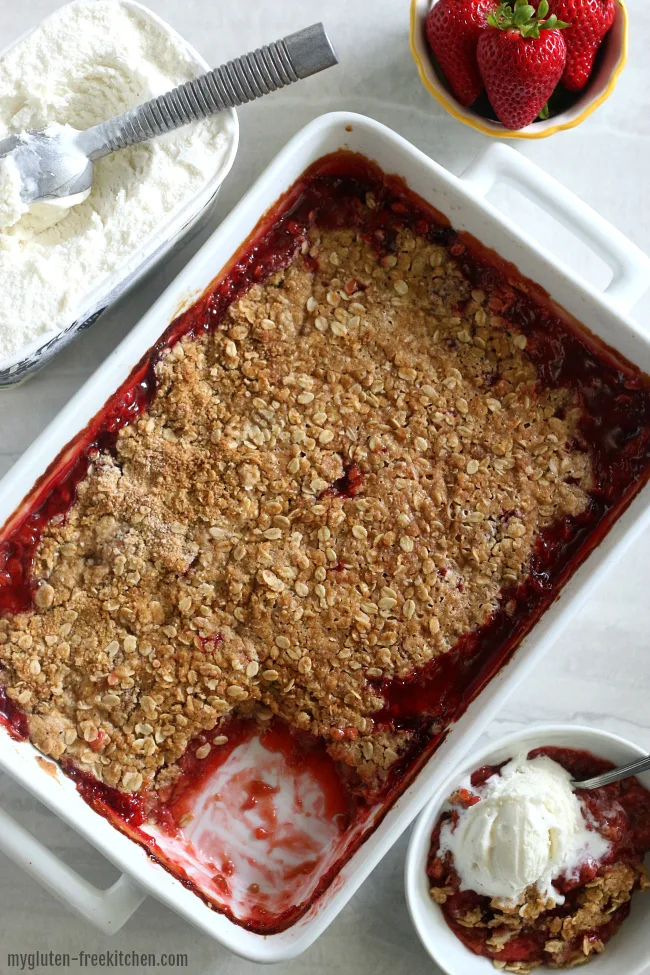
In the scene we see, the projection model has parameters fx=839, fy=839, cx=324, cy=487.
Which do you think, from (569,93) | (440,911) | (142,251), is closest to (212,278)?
(142,251)

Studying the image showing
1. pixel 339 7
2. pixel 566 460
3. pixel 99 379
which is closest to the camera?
pixel 99 379

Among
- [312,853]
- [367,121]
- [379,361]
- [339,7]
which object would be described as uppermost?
[339,7]

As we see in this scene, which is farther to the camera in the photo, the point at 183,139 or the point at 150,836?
the point at 150,836

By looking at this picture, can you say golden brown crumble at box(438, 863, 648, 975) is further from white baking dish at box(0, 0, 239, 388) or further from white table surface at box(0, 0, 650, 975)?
white baking dish at box(0, 0, 239, 388)

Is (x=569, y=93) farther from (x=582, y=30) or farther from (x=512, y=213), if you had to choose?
(x=512, y=213)

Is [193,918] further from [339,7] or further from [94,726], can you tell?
[339,7]

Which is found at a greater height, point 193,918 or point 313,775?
point 313,775

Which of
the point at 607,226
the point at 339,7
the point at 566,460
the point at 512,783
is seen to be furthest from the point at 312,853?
the point at 339,7
